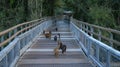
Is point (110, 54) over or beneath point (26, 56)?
over

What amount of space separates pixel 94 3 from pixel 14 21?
61.4 feet

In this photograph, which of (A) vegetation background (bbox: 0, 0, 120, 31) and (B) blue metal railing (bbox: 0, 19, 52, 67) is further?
(A) vegetation background (bbox: 0, 0, 120, 31)

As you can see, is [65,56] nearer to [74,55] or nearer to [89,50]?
[74,55]

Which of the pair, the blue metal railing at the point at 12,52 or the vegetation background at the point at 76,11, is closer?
the blue metal railing at the point at 12,52

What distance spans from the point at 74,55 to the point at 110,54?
630 cm

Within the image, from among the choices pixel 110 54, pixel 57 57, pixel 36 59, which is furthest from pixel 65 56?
pixel 110 54

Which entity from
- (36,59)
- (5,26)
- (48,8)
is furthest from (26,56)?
(48,8)

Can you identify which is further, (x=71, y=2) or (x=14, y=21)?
(x=71, y=2)

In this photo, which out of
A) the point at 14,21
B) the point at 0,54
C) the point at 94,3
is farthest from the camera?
the point at 94,3

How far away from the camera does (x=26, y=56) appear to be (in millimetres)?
13664

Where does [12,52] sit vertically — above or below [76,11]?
below

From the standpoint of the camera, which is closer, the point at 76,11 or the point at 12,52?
the point at 12,52

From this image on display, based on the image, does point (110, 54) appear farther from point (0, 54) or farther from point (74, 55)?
point (74, 55)

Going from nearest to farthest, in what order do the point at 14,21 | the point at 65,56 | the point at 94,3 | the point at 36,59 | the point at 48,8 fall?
the point at 36,59 < the point at 65,56 < the point at 14,21 < the point at 94,3 < the point at 48,8
